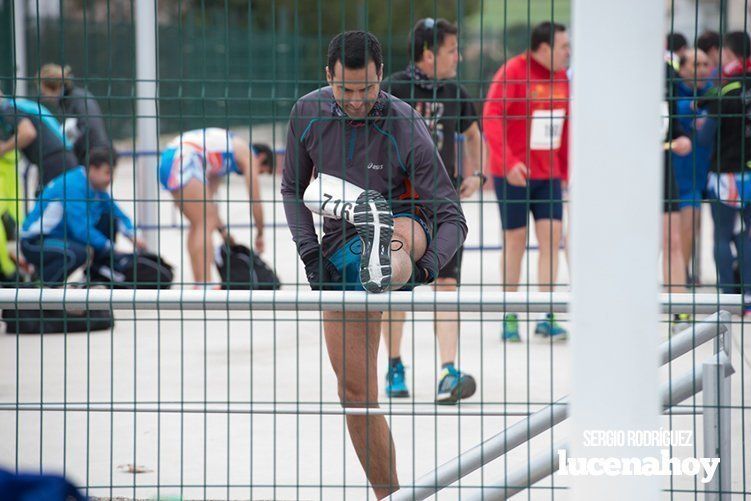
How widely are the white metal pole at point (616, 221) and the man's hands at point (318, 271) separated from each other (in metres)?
1.91

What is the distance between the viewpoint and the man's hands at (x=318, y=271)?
424 centimetres

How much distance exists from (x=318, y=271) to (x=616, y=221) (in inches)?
86.2

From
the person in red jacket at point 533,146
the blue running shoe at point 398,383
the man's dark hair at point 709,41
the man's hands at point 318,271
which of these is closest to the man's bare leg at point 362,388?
the man's hands at point 318,271

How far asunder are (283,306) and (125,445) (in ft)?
7.59

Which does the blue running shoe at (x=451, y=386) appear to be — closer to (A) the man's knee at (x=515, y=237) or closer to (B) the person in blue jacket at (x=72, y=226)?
(A) the man's knee at (x=515, y=237)

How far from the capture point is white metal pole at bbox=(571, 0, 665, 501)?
222 centimetres

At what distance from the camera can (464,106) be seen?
7086 millimetres

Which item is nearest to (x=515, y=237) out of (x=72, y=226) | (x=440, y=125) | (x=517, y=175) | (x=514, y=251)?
(x=514, y=251)

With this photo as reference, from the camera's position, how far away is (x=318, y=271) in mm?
4324

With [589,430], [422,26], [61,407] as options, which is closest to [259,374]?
[422,26]

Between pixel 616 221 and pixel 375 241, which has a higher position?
pixel 616 221

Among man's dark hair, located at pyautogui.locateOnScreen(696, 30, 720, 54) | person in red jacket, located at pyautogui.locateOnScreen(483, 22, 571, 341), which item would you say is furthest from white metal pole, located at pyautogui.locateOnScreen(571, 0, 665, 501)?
man's dark hair, located at pyautogui.locateOnScreen(696, 30, 720, 54)

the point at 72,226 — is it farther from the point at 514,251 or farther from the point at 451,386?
the point at 451,386

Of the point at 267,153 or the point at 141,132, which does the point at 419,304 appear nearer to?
the point at 267,153
